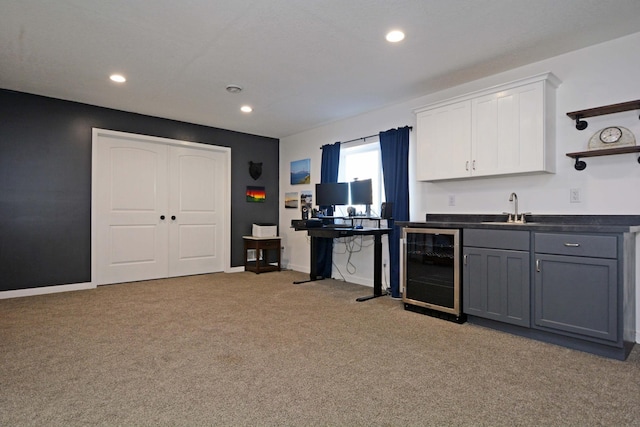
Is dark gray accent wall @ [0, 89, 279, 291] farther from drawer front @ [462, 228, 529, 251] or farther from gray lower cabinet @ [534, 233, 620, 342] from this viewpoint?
gray lower cabinet @ [534, 233, 620, 342]

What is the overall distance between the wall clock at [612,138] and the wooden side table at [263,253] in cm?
452

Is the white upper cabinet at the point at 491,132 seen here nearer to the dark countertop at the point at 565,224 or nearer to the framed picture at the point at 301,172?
the dark countertop at the point at 565,224

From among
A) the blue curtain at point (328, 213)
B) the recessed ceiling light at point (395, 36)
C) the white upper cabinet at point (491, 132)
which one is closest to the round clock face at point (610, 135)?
the white upper cabinet at point (491, 132)

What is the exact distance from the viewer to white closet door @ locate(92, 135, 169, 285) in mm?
4926

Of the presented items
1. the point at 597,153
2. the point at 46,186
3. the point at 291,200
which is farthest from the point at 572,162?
the point at 46,186

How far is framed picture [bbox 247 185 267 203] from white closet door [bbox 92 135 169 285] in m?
1.43

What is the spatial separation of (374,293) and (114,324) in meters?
2.83

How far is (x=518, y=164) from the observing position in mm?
3229

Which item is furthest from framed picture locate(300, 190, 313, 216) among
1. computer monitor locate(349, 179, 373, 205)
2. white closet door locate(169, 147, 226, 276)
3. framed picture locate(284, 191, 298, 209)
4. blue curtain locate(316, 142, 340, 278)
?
white closet door locate(169, 147, 226, 276)

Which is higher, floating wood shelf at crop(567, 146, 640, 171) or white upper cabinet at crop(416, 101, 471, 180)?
white upper cabinet at crop(416, 101, 471, 180)

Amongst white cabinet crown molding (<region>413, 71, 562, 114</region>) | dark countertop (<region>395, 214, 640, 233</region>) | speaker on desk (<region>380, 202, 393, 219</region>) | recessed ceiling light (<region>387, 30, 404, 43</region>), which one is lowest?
dark countertop (<region>395, 214, 640, 233</region>)

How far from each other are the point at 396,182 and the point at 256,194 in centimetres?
289

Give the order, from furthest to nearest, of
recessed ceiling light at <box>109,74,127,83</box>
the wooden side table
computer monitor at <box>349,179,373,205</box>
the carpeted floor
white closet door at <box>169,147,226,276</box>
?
1. the wooden side table
2. white closet door at <box>169,147,226,276</box>
3. computer monitor at <box>349,179,373,205</box>
4. recessed ceiling light at <box>109,74,127,83</box>
5. the carpeted floor

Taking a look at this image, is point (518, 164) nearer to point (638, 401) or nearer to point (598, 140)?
point (598, 140)
